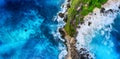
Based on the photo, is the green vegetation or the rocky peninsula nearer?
the rocky peninsula

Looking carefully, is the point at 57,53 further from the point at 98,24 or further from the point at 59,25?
the point at 98,24

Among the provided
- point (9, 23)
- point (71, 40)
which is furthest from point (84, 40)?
point (9, 23)

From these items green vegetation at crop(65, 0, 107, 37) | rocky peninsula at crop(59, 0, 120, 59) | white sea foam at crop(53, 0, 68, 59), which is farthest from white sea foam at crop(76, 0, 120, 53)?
white sea foam at crop(53, 0, 68, 59)

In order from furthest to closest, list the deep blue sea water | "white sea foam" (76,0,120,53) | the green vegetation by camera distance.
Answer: the green vegetation
"white sea foam" (76,0,120,53)
the deep blue sea water

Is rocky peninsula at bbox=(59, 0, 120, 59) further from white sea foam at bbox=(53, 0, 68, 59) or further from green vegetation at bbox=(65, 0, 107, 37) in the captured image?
white sea foam at bbox=(53, 0, 68, 59)

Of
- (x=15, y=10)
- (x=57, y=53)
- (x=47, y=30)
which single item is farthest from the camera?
(x=15, y=10)

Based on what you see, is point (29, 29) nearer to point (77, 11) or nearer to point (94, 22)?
point (77, 11)
